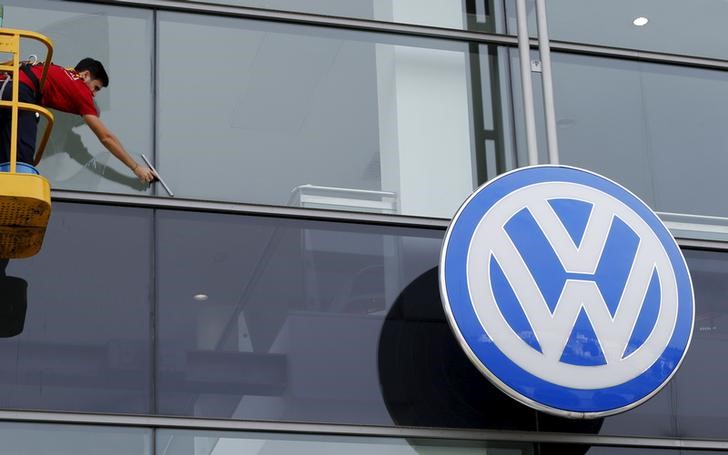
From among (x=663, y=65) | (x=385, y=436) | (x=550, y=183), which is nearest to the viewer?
(x=385, y=436)

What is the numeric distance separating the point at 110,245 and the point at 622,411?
3.63 metres

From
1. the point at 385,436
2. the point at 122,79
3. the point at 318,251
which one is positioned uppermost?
the point at 122,79

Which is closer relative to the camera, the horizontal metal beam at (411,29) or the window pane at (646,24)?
the horizontal metal beam at (411,29)

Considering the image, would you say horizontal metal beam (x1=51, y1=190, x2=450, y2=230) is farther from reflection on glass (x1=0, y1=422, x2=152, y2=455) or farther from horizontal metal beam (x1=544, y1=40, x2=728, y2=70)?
horizontal metal beam (x1=544, y1=40, x2=728, y2=70)

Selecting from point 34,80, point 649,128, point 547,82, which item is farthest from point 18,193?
point 649,128

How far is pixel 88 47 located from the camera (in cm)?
1023

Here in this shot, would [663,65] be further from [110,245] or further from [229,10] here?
[110,245]

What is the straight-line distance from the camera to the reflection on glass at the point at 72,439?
8.84m

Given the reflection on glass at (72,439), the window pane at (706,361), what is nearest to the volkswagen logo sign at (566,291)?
the window pane at (706,361)

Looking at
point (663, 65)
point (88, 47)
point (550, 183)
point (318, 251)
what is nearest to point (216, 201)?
point (318, 251)

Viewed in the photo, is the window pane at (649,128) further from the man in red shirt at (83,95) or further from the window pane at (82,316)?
the window pane at (82,316)

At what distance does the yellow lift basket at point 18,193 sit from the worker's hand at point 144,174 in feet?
2.21

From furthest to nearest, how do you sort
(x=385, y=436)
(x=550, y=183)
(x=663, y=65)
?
(x=663, y=65)
(x=550, y=183)
(x=385, y=436)

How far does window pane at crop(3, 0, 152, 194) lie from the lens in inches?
387
